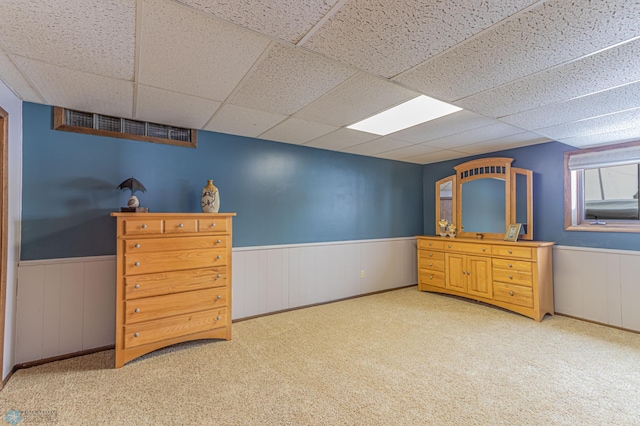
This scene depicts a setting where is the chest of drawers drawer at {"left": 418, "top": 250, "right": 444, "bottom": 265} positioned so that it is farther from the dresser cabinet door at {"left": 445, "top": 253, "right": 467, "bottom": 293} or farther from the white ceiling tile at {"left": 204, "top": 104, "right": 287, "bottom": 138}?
the white ceiling tile at {"left": 204, "top": 104, "right": 287, "bottom": 138}

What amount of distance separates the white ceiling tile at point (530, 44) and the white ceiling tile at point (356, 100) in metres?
0.18

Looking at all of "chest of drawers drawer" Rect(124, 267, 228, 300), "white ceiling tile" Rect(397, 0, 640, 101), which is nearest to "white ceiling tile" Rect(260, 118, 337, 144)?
"white ceiling tile" Rect(397, 0, 640, 101)

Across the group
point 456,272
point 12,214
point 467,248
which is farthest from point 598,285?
point 12,214

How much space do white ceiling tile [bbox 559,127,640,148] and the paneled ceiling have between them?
0.44 ft

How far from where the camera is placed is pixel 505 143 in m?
3.87

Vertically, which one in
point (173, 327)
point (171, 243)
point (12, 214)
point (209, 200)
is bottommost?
point (173, 327)

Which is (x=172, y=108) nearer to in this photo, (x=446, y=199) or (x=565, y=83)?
(x=565, y=83)

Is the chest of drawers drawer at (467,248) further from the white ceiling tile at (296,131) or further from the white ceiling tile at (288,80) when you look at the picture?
the white ceiling tile at (288,80)

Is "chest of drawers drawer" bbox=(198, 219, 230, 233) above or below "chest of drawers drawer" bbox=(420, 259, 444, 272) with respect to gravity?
above

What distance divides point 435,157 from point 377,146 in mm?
1318

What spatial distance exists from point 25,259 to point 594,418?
4.37 meters

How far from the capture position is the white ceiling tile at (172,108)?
7.71ft

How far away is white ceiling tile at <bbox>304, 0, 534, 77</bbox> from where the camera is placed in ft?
4.28

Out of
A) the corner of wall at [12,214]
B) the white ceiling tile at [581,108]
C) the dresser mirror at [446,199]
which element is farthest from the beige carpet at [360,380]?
the white ceiling tile at [581,108]
